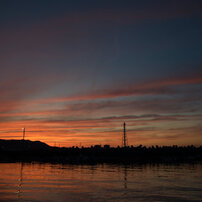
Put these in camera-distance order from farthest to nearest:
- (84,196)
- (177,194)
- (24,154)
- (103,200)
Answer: (24,154)
(177,194)
(84,196)
(103,200)

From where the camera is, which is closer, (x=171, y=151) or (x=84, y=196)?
(x=84, y=196)

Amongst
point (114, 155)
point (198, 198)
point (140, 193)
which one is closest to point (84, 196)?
point (140, 193)

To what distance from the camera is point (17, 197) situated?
26516mm

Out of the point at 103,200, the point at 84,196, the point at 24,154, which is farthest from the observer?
the point at 24,154

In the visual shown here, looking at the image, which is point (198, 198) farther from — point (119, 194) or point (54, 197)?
point (54, 197)

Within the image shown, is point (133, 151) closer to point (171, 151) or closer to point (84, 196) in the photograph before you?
point (171, 151)

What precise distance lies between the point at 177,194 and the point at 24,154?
118 meters

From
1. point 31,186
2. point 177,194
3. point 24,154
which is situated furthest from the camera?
point 24,154

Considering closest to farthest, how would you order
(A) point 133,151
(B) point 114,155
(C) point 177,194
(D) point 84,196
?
(D) point 84,196 < (C) point 177,194 < (B) point 114,155 < (A) point 133,151

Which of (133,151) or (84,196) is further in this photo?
(133,151)

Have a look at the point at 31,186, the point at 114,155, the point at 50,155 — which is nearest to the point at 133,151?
the point at 114,155

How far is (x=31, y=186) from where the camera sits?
33750 mm

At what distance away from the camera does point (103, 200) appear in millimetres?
26047

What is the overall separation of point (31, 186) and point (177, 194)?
719 inches
